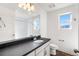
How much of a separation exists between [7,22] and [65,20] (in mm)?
873

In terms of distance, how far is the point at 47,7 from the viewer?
1276mm

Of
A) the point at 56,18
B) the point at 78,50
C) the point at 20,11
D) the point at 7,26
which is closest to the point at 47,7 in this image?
the point at 56,18

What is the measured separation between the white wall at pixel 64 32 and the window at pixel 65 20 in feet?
0.16

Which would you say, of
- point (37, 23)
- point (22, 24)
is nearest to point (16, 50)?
point (22, 24)

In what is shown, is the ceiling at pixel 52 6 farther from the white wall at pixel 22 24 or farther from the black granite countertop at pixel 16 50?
the black granite countertop at pixel 16 50

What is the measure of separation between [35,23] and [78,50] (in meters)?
0.80

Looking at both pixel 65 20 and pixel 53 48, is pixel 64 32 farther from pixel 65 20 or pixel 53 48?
pixel 53 48

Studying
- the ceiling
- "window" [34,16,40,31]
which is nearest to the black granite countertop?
"window" [34,16,40,31]

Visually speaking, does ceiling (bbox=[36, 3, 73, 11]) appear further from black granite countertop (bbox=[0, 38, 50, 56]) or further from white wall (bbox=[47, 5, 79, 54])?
black granite countertop (bbox=[0, 38, 50, 56])

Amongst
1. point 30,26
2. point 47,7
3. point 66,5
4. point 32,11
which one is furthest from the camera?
point 32,11

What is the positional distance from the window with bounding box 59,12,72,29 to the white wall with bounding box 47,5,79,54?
50 millimetres

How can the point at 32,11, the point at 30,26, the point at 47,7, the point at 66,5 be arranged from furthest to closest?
the point at 32,11 < the point at 30,26 < the point at 47,7 < the point at 66,5

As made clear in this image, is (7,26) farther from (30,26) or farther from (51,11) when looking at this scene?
(51,11)

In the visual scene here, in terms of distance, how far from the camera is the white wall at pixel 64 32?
3.87 ft
